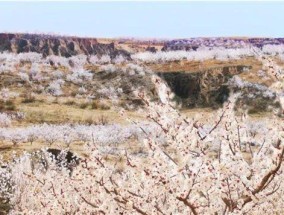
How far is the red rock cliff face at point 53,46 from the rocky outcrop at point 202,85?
189 ft

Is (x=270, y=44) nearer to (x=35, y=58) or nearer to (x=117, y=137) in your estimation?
(x=35, y=58)

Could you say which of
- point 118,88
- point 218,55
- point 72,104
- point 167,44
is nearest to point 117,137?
point 72,104

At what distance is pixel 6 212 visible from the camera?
2452 cm

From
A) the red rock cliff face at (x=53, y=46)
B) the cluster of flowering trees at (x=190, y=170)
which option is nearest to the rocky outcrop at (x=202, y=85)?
the red rock cliff face at (x=53, y=46)

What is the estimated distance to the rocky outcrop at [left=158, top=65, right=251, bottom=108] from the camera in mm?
78562

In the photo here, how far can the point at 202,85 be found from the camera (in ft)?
273

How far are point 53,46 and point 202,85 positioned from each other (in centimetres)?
7500

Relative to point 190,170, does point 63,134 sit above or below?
below

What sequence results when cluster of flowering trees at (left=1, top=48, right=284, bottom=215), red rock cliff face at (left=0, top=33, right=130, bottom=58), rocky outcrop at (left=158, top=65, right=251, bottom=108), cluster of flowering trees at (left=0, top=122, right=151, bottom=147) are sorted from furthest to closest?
red rock cliff face at (left=0, top=33, right=130, bottom=58)
rocky outcrop at (left=158, top=65, right=251, bottom=108)
cluster of flowering trees at (left=0, top=122, right=151, bottom=147)
cluster of flowering trees at (left=1, top=48, right=284, bottom=215)

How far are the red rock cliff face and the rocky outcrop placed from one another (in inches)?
2266

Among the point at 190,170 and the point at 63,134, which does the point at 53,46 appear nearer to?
the point at 63,134

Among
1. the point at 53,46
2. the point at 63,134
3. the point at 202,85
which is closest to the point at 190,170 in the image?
the point at 63,134

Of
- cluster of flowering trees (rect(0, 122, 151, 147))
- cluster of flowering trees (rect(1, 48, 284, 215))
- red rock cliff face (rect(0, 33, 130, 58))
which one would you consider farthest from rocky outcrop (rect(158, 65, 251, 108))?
cluster of flowering trees (rect(1, 48, 284, 215))

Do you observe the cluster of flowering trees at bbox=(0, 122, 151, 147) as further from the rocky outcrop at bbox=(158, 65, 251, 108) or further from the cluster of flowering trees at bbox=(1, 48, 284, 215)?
the cluster of flowering trees at bbox=(1, 48, 284, 215)
